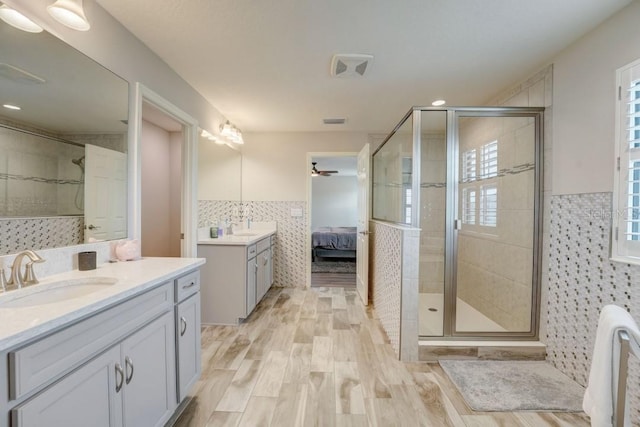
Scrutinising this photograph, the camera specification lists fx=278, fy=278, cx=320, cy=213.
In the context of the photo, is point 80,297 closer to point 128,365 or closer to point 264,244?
point 128,365

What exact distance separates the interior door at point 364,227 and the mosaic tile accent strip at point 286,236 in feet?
2.80

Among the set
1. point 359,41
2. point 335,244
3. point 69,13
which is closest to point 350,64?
point 359,41

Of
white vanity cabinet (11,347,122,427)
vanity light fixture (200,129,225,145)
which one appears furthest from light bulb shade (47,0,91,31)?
vanity light fixture (200,129,225,145)

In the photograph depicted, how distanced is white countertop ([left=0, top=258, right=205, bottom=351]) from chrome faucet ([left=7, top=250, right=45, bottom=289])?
3cm

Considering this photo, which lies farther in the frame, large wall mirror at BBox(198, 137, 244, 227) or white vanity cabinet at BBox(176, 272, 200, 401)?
large wall mirror at BBox(198, 137, 244, 227)

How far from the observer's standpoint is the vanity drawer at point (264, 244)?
11.0ft

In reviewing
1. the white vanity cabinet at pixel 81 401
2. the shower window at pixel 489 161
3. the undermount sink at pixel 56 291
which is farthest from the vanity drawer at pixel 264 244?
the shower window at pixel 489 161

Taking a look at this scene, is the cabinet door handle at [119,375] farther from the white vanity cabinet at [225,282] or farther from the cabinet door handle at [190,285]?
the white vanity cabinet at [225,282]

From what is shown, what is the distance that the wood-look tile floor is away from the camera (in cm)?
166

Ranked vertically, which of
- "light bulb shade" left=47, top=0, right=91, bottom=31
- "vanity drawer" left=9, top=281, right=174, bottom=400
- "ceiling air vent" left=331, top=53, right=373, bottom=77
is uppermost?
"ceiling air vent" left=331, top=53, right=373, bottom=77

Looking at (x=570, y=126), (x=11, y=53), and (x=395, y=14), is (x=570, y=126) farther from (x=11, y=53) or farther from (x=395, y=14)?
(x=11, y=53)

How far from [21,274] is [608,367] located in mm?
2365

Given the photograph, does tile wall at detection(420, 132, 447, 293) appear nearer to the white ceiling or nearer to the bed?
the white ceiling

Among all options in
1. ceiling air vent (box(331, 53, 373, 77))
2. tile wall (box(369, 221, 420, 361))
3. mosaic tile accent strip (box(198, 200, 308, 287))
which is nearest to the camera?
ceiling air vent (box(331, 53, 373, 77))
